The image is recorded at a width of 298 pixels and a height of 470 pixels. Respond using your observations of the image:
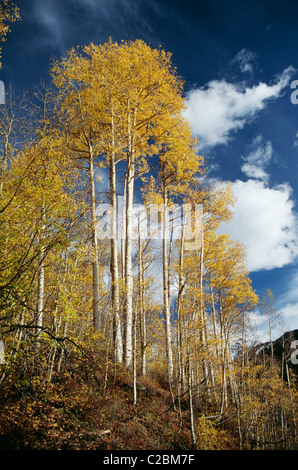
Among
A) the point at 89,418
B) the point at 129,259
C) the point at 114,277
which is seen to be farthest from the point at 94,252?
the point at 89,418

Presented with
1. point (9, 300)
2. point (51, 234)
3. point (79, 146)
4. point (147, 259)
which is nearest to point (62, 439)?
point (9, 300)

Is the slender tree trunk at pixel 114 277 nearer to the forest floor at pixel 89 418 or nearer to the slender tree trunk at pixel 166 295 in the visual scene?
the forest floor at pixel 89 418

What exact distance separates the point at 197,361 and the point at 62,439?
17.8ft

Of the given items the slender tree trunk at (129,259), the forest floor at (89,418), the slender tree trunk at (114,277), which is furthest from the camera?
the slender tree trunk at (129,259)

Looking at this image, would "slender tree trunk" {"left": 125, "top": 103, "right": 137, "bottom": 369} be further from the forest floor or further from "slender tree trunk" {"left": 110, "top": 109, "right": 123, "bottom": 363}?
the forest floor

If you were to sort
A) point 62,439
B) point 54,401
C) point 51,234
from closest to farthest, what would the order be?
point 62,439 → point 51,234 → point 54,401

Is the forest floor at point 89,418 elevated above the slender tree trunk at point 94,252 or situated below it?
below

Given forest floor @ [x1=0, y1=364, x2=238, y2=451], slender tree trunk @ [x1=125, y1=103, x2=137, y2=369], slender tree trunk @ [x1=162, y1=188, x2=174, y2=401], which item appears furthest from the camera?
slender tree trunk @ [x1=162, y1=188, x2=174, y2=401]

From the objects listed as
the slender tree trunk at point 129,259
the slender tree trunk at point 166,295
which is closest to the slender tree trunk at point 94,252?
the slender tree trunk at point 129,259

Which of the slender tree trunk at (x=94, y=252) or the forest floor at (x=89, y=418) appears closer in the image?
the forest floor at (x=89, y=418)

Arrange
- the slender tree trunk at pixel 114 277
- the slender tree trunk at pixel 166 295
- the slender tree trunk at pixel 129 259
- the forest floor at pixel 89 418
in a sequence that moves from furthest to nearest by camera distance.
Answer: the slender tree trunk at pixel 166 295, the slender tree trunk at pixel 129 259, the slender tree trunk at pixel 114 277, the forest floor at pixel 89 418

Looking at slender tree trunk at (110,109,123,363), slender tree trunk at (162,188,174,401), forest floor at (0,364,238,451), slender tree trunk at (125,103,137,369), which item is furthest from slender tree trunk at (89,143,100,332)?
slender tree trunk at (162,188,174,401)

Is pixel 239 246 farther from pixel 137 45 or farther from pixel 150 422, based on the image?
pixel 137 45

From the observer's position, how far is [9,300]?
4.11 metres
